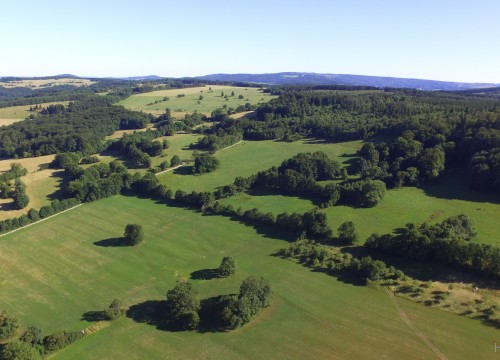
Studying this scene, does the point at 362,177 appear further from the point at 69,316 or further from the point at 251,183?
the point at 69,316

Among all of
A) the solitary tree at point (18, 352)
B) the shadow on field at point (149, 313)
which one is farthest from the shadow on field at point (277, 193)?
the solitary tree at point (18, 352)

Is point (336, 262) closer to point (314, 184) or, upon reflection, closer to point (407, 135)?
point (314, 184)

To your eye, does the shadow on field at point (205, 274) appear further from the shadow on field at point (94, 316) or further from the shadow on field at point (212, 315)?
the shadow on field at point (94, 316)

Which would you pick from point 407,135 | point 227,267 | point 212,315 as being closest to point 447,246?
point 227,267

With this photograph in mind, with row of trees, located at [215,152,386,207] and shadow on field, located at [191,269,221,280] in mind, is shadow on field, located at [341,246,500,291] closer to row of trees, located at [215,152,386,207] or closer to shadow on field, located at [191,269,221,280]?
row of trees, located at [215,152,386,207]

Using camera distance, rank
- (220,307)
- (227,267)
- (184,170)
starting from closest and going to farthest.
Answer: (220,307)
(227,267)
(184,170)

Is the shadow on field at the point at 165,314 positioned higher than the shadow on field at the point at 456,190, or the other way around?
the shadow on field at the point at 456,190

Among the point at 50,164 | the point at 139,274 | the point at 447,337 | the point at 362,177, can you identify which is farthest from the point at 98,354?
the point at 50,164
